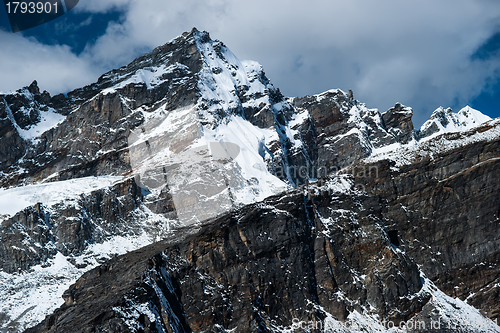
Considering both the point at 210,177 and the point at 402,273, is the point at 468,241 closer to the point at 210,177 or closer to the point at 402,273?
the point at 402,273

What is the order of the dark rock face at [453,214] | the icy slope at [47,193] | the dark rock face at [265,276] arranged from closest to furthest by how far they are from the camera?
the dark rock face at [265,276] < the dark rock face at [453,214] < the icy slope at [47,193]

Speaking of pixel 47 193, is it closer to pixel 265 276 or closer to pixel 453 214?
pixel 265 276

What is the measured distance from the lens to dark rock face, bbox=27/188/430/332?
10712 centimetres

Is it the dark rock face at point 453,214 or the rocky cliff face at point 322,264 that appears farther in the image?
the dark rock face at point 453,214

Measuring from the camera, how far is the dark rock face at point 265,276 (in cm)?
10712

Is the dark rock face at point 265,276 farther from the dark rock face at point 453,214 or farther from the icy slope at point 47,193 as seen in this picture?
the icy slope at point 47,193

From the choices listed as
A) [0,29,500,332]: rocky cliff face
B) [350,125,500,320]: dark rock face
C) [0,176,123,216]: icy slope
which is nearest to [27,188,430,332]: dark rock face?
[0,29,500,332]: rocky cliff face

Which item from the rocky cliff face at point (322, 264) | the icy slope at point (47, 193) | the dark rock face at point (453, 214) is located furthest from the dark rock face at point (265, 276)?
the icy slope at point (47, 193)

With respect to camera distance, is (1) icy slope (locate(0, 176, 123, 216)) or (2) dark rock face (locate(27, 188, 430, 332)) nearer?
(2) dark rock face (locate(27, 188, 430, 332))

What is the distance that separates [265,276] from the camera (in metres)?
114

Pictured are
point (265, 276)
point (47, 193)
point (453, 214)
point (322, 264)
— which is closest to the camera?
point (265, 276)

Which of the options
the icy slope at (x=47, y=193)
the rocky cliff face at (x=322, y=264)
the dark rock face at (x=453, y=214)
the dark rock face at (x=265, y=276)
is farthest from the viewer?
the icy slope at (x=47, y=193)

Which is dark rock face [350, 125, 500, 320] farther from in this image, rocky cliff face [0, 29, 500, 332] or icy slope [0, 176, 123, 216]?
icy slope [0, 176, 123, 216]

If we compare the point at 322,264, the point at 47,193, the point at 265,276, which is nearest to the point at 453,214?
the point at 322,264
